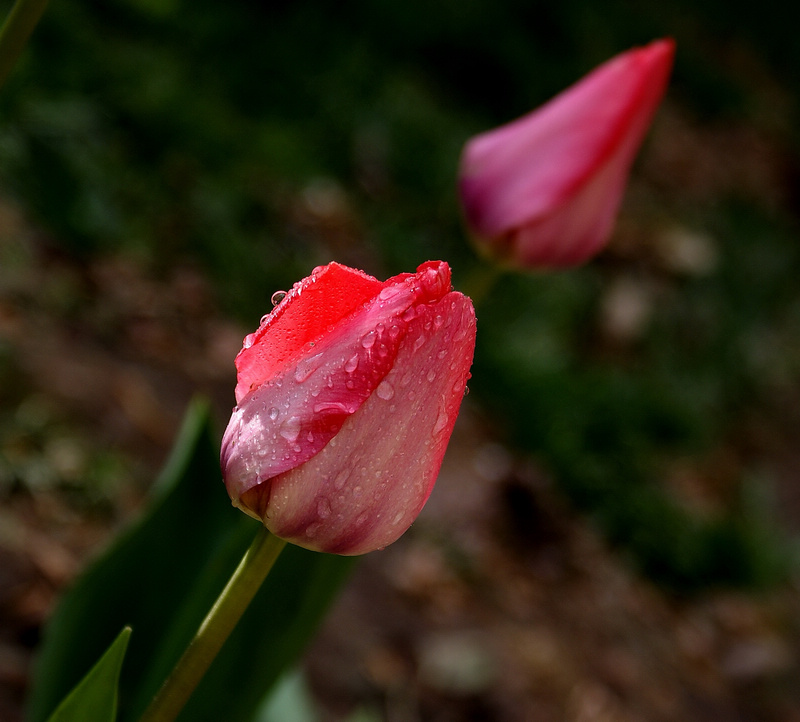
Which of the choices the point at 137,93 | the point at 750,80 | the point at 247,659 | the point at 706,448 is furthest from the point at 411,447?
the point at 750,80

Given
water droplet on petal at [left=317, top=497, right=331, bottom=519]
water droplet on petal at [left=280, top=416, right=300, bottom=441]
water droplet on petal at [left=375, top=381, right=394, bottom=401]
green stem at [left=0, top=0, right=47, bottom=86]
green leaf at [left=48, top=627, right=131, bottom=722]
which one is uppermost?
green stem at [left=0, top=0, right=47, bottom=86]

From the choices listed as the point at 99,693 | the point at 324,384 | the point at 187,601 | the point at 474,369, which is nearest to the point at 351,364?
the point at 324,384

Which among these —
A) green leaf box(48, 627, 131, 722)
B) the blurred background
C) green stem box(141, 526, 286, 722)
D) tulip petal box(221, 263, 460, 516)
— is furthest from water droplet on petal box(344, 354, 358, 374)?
the blurred background

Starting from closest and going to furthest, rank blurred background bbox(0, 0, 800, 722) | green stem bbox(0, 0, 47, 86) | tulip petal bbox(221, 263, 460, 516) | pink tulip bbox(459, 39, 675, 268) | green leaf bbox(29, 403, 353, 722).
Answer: tulip petal bbox(221, 263, 460, 516) → green stem bbox(0, 0, 47, 86) → green leaf bbox(29, 403, 353, 722) → pink tulip bbox(459, 39, 675, 268) → blurred background bbox(0, 0, 800, 722)

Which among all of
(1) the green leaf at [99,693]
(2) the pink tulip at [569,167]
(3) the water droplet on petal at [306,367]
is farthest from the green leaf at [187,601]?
(2) the pink tulip at [569,167]

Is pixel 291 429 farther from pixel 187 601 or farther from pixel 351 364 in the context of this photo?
pixel 187 601

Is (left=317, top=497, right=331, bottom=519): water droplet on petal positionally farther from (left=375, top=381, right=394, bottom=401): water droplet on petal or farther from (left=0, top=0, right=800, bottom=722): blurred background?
(left=0, top=0, right=800, bottom=722): blurred background

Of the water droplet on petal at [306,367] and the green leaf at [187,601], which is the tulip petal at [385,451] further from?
the green leaf at [187,601]

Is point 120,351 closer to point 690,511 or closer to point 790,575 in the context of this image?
point 690,511

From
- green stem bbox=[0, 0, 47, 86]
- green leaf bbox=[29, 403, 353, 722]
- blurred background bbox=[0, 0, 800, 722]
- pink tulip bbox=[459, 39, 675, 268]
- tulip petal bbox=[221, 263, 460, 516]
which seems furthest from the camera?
blurred background bbox=[0, 0, 800, 722]
